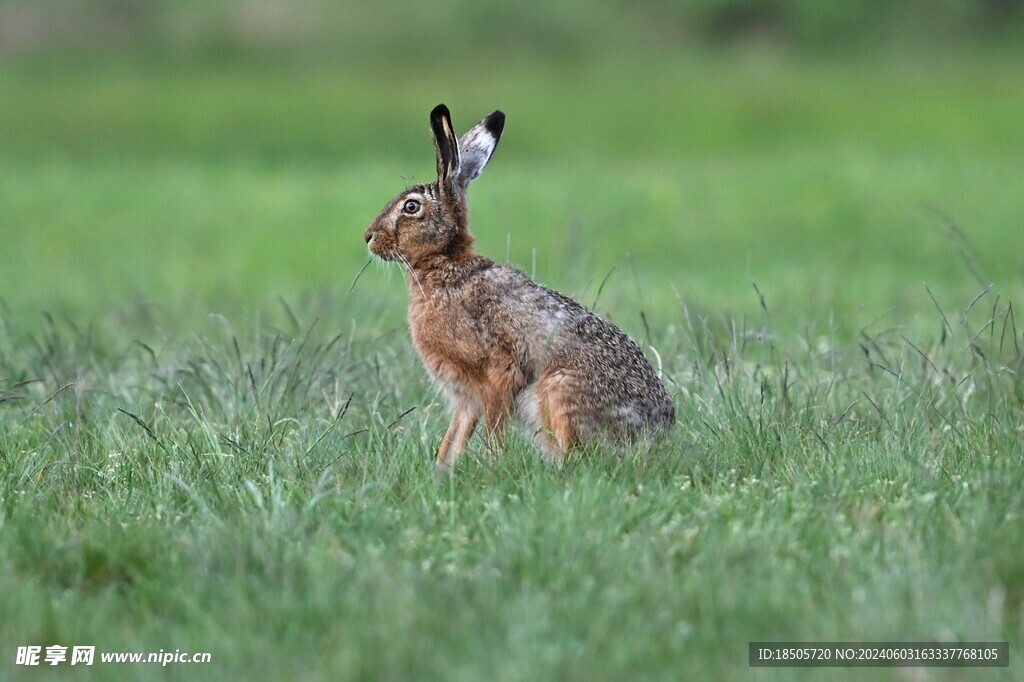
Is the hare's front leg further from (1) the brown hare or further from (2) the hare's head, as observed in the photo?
(2) the hare's head

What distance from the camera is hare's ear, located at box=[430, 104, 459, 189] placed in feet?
19.6

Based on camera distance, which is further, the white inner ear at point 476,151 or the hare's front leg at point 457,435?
the white inner ear at point 476,151

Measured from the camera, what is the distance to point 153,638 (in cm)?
392

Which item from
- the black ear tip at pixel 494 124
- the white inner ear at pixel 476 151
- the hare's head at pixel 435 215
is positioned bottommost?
the hare's head at pixel 435 215

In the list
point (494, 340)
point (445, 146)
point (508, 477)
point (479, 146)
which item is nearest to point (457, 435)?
point (494, 340)

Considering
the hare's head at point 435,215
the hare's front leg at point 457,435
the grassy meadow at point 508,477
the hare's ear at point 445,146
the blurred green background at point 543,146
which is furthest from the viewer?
the blurred green background at point 543,146

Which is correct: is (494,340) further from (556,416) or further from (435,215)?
(435,215)

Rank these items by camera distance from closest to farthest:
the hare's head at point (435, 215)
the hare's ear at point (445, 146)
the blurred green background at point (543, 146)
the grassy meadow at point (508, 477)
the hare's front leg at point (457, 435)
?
the grassy meadow at point (508, 477) < the hare's front leg at point (457, 435) < the hare's ear at point (445, 146) < the hare's head at point (435, 215) < the blurred green background at point (543, 146)

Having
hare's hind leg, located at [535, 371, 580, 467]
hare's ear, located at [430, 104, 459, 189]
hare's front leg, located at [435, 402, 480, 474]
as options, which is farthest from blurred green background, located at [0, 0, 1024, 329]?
hare's hind leg, located at [535, 371, 580, 467]

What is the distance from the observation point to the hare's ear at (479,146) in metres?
6.43

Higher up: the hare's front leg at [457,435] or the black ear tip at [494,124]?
the black ear tip at [494,124]

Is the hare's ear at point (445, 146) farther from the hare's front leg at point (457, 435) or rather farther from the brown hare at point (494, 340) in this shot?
the hare's front leg at point (457, 435)

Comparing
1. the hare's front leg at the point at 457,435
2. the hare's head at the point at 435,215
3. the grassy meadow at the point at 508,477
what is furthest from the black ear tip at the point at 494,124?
the hare's front leg at the point at 457,435

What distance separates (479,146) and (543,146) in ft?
48.4
